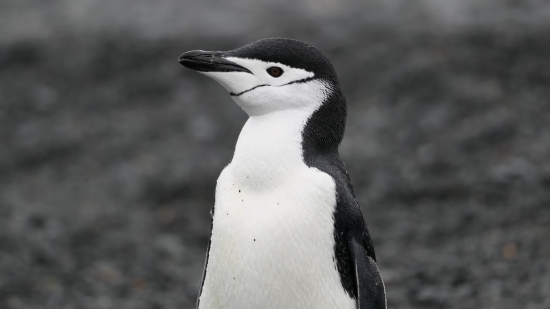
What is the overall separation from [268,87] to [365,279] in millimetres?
909

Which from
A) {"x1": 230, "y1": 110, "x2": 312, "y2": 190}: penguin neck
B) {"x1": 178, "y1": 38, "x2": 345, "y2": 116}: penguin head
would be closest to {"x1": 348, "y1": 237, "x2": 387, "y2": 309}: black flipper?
{"x1": 230, "y1": 110, "x2": 312, "y2": 190}: penguin neck

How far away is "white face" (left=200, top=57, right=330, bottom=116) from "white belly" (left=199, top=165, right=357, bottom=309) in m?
0.28

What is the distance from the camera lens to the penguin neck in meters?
2.87

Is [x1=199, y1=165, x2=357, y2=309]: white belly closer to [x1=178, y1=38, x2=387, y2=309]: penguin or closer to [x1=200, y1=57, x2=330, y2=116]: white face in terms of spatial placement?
[x1=178, y1=38, x2=387, y2=309]: penguin

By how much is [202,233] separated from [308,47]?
4012 mm

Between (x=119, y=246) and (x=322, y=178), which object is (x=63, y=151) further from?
(x=322, y=178)

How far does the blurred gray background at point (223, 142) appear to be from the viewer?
5738mm

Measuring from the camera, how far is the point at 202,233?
22.0 ft

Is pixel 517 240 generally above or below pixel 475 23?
below

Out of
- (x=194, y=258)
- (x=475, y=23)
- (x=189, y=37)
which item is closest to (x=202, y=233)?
(x=194, y=258)

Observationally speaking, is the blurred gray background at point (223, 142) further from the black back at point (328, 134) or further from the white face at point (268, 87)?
the white face at point (268, 87)

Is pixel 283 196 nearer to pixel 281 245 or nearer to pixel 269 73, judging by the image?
pixel 281 245

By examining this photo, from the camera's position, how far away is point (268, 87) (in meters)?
2.88

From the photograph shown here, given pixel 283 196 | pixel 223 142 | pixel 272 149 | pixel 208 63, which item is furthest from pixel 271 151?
pixel 223 142
